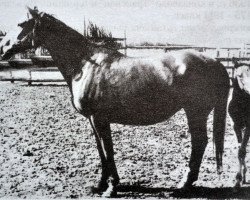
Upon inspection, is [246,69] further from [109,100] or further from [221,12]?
[109,100]

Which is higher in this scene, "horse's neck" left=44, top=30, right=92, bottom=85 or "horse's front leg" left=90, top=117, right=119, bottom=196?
"horse's neck" left=44, top=30, right=92, bottom=85

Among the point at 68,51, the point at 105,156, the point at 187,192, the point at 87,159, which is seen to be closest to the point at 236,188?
the point at 187,192

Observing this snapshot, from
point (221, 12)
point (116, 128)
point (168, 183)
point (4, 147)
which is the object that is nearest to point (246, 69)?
point (221, 12)

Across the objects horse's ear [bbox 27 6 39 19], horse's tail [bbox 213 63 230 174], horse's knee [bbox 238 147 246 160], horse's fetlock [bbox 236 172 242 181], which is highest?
horse's ear [bbox 27 6 39 19]

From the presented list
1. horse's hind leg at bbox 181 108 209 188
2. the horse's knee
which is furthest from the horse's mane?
the horse's knee

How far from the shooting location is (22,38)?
9.04 feet

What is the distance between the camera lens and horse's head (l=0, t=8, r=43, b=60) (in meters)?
2.72

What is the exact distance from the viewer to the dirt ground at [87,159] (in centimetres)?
281

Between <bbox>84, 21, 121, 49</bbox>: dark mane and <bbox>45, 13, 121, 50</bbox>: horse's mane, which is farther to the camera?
<bbox>84, 21, 121, 49</bbox>: dark mane

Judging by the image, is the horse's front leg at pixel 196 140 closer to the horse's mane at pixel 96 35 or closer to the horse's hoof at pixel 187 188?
the horse's hoof at pixel 187 188

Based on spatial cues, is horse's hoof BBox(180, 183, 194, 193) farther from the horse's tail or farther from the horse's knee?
the horse's knee

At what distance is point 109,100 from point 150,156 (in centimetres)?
94

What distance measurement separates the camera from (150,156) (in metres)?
3.34

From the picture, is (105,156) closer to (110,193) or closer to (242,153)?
(110,193)
